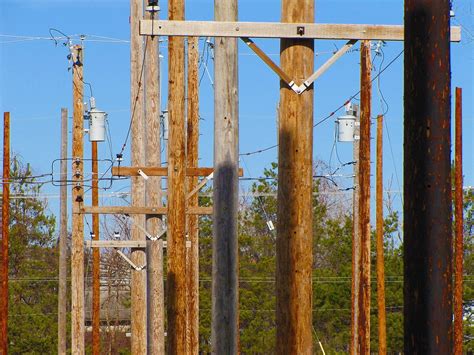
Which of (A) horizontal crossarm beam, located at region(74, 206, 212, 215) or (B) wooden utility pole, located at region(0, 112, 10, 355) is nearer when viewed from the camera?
(A) horizontal crossarm beam, located at region(74, 206, 212, 215)

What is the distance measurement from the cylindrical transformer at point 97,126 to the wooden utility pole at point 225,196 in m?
14.2

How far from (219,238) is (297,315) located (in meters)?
2.71

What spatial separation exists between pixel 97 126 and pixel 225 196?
47.8ft

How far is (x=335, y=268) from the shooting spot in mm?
48500

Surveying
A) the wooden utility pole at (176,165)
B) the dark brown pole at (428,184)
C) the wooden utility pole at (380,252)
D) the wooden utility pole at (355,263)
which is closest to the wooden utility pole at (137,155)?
the wooden utility pole at (176,165)

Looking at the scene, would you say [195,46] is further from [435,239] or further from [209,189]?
[209,189]

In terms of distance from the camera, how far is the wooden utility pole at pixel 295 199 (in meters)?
9.35

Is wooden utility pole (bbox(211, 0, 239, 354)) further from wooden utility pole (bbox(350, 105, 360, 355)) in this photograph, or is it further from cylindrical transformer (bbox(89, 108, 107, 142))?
wooden utility pole (bbox(350, 105, 360, 355))

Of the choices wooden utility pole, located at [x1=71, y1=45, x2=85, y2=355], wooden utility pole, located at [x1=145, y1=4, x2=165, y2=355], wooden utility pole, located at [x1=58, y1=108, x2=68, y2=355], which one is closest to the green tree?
wooden utility pole, located at [x1=58, y1=108, x2=68, y2=355]

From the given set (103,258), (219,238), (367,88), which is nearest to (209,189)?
(103,258)

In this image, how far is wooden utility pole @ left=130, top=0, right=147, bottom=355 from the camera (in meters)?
22.4

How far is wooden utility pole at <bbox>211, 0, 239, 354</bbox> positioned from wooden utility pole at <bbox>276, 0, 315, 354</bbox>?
227 cm

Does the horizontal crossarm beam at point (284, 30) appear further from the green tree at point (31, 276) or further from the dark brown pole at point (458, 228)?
the green tree at point (31, 276)

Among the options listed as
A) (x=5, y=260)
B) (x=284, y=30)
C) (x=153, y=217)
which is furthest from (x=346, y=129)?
(x=284, y=30)
